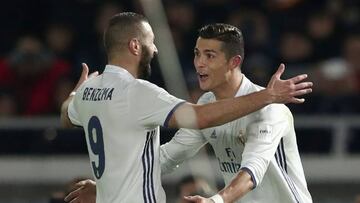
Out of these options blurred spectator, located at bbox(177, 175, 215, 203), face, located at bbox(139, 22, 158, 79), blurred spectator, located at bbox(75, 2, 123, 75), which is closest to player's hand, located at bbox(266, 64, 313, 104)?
face, located at bbox(139, 22, 158, 79)

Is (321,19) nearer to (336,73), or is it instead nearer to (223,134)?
(336,73)

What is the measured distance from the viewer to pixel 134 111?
7.61 meters

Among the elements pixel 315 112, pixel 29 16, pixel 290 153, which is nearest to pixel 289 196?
pixel 290 153

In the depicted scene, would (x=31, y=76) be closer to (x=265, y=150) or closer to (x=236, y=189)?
(x=265, y=150)

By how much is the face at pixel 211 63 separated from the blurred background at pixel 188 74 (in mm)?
4861

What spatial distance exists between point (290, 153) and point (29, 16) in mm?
6439

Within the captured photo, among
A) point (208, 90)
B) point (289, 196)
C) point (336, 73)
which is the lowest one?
point (289, 196)

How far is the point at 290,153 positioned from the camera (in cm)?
819

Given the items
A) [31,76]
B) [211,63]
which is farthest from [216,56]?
[31,76]

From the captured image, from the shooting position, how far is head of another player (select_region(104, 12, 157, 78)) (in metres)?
7.74

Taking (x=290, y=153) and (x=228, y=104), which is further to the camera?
(x=290, y=153)

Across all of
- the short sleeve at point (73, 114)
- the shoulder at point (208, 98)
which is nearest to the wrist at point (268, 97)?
the shoulder at point (208, 98)

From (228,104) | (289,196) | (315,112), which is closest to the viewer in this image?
(228,104)

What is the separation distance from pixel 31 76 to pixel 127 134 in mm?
5801
